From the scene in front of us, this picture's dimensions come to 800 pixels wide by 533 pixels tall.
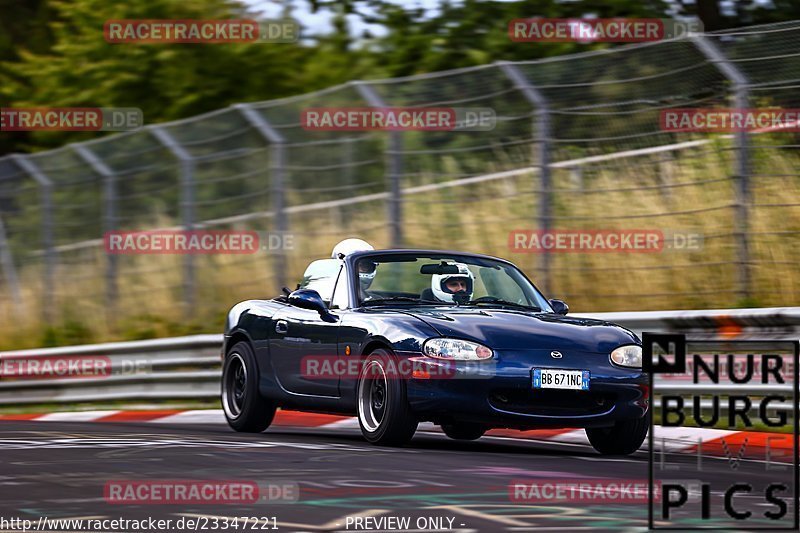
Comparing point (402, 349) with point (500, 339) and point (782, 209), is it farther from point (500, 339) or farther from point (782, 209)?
point (782, 209)

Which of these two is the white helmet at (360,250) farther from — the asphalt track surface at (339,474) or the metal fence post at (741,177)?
the metal fence post at (741,177)

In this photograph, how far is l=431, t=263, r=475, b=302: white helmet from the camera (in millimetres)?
10898

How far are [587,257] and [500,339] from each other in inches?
186

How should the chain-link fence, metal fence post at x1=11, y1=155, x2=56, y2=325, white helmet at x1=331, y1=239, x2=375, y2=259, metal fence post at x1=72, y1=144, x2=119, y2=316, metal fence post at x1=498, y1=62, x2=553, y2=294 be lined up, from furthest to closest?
1. metal fence post at x1=11, y1=155, x2=56, y2=325
2. metal fence post at x1=72, y1=144, x2=119, y2=316
3. metal fence post at x1=498, y1=62, x2=553, y2=294
4. the chain-link fence
5. white helmet at x1=331, y1=239, x2=375, y2=259

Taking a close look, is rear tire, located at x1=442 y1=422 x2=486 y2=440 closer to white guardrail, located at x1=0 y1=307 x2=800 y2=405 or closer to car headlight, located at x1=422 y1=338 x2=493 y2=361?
car headlight, located at x1=422 y1=338 x2=493 y2=361

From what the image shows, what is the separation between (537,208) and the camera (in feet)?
45.2

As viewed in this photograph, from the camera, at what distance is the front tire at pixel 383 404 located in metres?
9.57

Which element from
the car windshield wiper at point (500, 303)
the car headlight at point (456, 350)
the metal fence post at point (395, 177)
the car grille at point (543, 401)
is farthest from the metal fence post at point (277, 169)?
the car grille at point (543, 401)

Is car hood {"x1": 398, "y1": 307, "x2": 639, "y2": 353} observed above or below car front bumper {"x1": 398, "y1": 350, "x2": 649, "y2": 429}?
above

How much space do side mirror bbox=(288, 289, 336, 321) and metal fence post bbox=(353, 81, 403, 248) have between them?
407 cm

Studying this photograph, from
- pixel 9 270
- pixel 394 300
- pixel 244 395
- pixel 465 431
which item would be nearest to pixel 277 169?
pixel 244 395

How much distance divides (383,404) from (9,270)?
1320cm

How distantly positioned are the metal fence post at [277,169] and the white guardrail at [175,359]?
1370 mm

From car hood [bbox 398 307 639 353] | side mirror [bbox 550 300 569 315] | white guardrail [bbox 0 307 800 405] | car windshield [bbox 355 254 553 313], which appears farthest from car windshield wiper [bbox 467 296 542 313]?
white guardrail [bbox 0 307 800 405]
